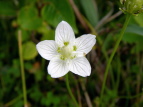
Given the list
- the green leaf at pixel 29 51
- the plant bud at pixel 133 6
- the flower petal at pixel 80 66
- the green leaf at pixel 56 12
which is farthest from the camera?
the green leaf at pixel 29 51

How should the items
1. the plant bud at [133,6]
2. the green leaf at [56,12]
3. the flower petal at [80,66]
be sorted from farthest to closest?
the green leaf at [56,12], the flower petal at [80,66], the plant bud at [133,6]

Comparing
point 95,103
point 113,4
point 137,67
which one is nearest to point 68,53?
point 95,103

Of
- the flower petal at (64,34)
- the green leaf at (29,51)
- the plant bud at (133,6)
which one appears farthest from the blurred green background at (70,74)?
the plant bud at (133,6)

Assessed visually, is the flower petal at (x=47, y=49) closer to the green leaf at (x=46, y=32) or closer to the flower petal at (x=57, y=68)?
the flower petal at (x=57, y=68)

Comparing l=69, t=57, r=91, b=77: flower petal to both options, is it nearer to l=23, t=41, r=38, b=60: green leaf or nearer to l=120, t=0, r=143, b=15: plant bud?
l=120, t=0, r=143, b=15: plant bud

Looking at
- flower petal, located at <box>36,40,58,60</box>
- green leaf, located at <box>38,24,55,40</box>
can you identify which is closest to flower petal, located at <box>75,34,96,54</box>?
flower petal, located at <box>36,40,58,60</box>

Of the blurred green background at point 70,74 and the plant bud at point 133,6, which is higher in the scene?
the plant bud at point 133,6

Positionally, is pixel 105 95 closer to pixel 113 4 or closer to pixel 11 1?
pixel 113 4
